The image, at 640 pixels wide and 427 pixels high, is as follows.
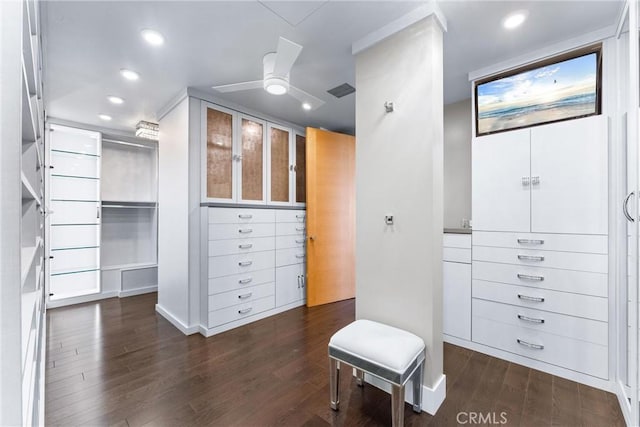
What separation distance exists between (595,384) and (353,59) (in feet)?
9.93

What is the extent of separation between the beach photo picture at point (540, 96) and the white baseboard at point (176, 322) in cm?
343

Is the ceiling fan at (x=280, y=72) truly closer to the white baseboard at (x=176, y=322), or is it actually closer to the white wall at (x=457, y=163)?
the white wall at (x=457, y=163)

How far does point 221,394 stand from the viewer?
182cm

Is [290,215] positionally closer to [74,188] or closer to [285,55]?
[285,55]

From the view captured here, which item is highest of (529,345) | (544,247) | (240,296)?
(544,247)

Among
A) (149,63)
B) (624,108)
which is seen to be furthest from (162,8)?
(624,108)

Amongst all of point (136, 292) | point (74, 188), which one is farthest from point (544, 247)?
point (74, 188)

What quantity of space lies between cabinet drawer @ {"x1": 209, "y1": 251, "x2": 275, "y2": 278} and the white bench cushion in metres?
1.69

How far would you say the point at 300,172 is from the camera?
12.6ft

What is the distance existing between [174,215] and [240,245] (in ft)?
2.74

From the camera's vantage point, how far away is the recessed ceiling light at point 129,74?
242 centimetres

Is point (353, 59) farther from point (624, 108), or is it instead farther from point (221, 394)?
point (221, 394)

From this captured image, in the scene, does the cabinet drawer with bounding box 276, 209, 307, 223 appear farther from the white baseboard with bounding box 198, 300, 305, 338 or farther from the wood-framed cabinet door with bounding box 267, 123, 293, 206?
the white baseboard with bounding box 198, 300, 305, 338

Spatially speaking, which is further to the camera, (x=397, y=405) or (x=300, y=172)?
(x=300, y=172)
